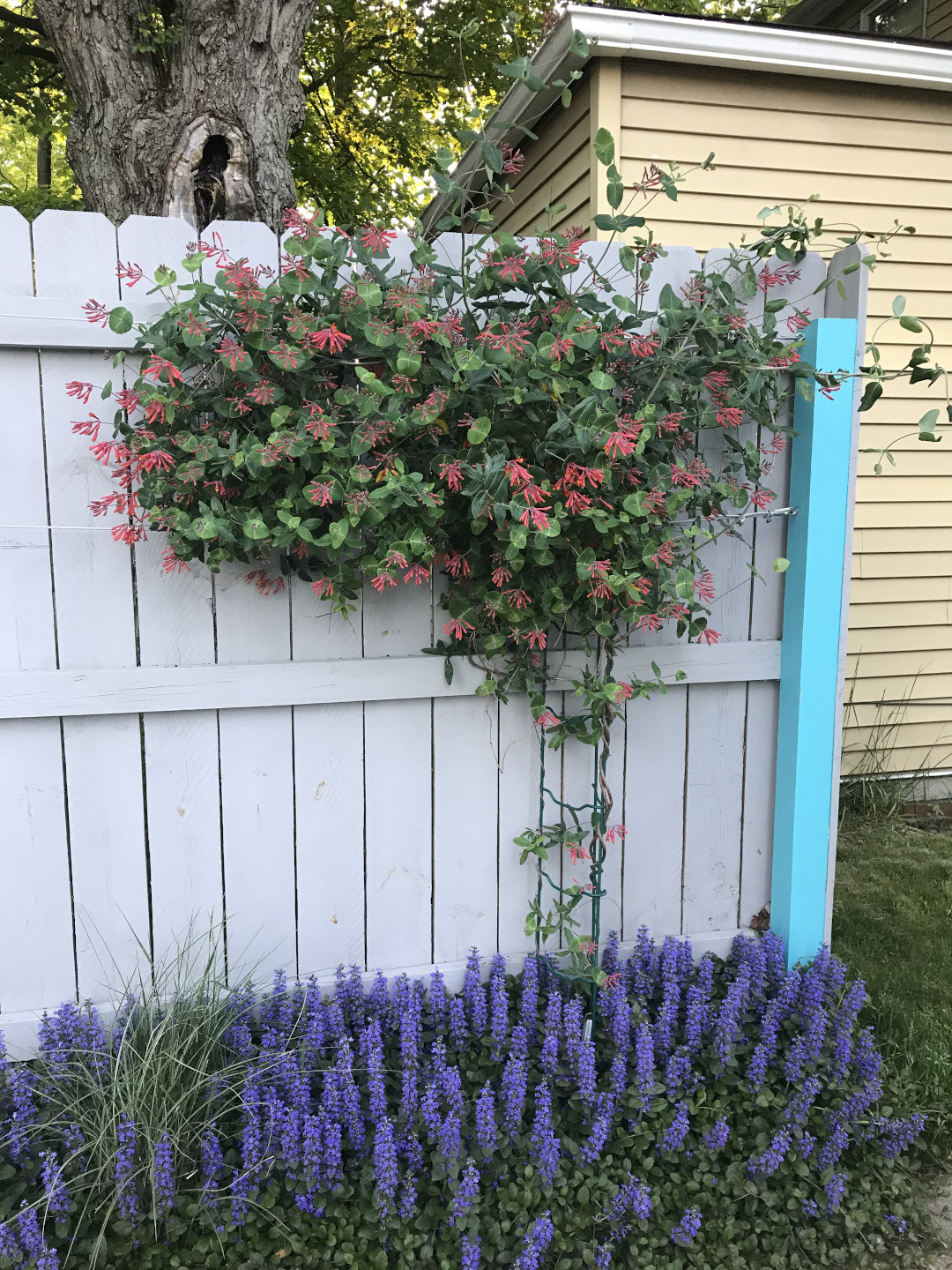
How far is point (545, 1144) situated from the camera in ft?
5.69

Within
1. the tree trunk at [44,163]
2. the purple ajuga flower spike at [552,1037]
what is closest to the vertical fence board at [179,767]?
the purple ajuga flower spike at [552,1037]

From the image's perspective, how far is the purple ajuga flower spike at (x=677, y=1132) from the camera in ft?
5.99

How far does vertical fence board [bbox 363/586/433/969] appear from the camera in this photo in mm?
2100

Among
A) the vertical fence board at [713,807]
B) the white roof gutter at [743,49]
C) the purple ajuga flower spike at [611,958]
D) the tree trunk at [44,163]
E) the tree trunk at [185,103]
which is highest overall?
the tree trunk at [44,163]

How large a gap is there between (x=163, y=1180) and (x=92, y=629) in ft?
3.61

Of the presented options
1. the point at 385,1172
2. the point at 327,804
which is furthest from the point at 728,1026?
the point at 327,804

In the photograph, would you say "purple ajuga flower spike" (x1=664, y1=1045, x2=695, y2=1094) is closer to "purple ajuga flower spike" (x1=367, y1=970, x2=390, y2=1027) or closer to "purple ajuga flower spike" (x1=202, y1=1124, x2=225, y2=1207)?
"purple ajuga flower spike" (x1=367, y1=970, x2=390, y2=1027)

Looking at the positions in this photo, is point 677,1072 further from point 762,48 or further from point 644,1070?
point 762,48

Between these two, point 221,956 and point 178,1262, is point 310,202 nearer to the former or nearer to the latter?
point 221,956

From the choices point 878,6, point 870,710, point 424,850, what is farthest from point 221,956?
point 878,6

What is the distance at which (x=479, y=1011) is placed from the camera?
2072mm

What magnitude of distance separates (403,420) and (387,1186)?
4.78 feet

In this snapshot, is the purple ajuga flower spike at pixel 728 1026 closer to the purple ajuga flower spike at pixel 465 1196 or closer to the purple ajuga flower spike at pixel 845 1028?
the purple ajuga flower spike at pixel 845 1028

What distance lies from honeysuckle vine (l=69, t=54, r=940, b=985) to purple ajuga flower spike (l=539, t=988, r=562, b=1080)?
9cm
